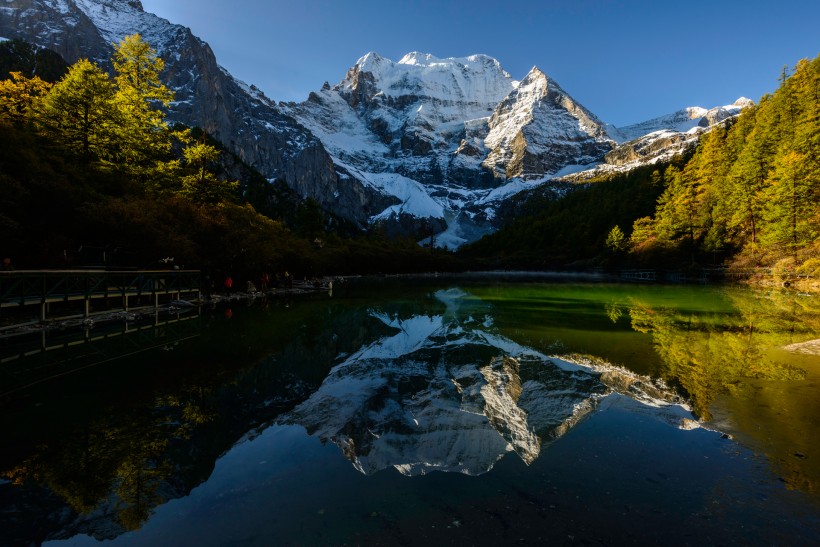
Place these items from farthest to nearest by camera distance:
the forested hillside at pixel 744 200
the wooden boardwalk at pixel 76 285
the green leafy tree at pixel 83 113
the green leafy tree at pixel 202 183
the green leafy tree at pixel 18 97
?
the forested hillside at pixel 744 200 < the green leafy tree at pixel 202 183 < the green leafy tree at pixel 18 97 < the green leafy tree at pixel 83 113 < the wooden boardwalk at pixel 76 285

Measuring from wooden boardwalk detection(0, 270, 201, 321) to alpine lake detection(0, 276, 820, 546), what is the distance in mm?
2042

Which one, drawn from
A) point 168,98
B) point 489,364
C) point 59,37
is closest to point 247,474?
point 489,364

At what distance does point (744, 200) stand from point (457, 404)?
6611 cm

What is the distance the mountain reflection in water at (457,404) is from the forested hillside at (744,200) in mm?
44501

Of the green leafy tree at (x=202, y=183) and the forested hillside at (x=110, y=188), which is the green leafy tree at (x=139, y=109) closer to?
the forested hillside at (x=110, y=188)

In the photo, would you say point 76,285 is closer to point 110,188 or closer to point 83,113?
point 110,188

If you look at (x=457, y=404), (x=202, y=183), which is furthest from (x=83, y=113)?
(x=457, y=404)

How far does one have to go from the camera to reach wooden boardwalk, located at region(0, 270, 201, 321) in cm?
1523

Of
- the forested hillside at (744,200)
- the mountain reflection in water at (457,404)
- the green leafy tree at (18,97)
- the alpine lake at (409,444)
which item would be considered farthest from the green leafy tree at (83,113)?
the forested hillside at (744,200)

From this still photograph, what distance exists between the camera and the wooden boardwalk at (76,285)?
1523 cm

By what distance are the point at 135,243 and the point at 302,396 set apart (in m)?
20.0

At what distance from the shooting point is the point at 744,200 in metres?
55.7

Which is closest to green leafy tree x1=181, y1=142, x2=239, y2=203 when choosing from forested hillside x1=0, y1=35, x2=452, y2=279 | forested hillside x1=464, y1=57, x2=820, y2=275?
forested hillside x1=0, y1=35, x2=452, y2=279

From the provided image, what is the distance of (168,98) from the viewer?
119ft
